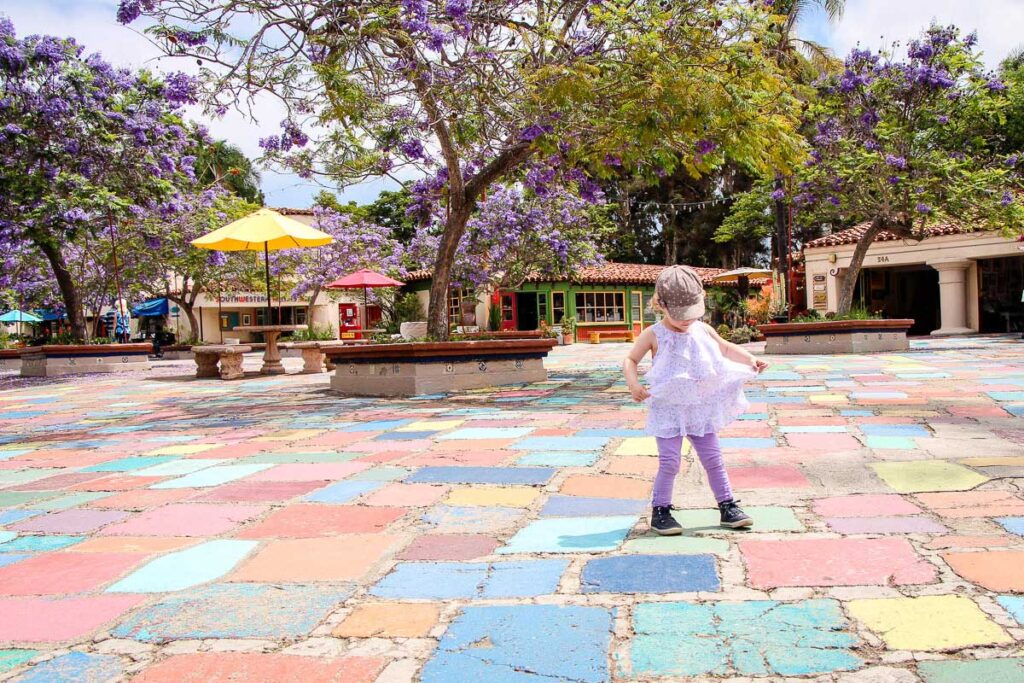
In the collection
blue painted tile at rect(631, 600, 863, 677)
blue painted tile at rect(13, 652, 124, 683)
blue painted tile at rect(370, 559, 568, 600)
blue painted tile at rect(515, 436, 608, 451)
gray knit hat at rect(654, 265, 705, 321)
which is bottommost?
blue painted tile at rect(631, 600, 863, 677)

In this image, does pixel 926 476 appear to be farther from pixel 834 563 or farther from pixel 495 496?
pixel 495 496

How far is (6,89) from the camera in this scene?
12.6 m

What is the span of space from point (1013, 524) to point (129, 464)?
4.88m

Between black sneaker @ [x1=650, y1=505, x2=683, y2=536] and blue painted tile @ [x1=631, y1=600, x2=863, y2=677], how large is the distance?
2.39 ft

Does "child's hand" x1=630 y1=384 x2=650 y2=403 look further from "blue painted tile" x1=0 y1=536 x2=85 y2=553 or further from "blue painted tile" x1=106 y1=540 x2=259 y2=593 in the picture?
"blue painted tile" x1=0 y1=536 x2=85 y2=553

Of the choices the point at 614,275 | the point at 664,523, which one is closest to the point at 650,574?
the point at 664,523

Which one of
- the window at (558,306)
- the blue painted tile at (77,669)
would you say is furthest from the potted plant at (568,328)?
the blue painted tile at (77,669)

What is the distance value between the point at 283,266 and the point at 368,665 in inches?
912

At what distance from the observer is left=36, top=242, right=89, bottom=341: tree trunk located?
48.1 ft

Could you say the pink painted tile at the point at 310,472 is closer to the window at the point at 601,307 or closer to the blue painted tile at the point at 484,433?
the blue painted tile at the point at 484,433

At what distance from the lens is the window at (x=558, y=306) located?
92.9 ft

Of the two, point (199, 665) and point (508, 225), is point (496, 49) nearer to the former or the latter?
point (199, 665)

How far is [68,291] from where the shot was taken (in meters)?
15.5

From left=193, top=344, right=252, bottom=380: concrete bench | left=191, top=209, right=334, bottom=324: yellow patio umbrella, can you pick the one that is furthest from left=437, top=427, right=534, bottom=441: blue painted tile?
left=193, top=344, right=252, bottom=380: concrete bench
